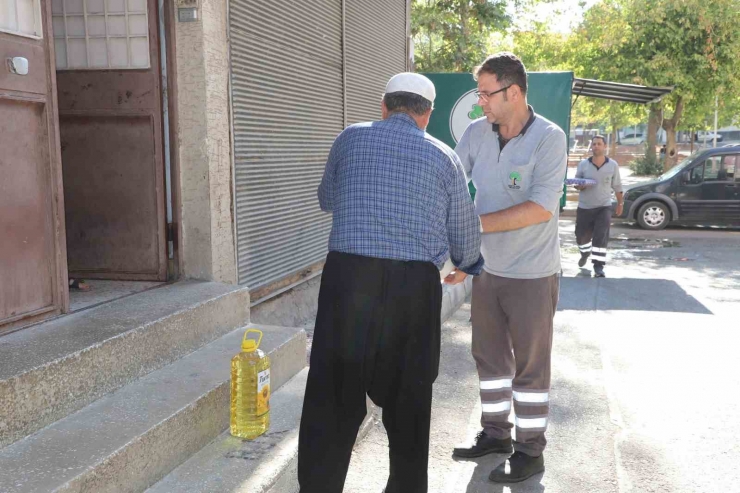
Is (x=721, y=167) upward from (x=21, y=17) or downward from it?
downward

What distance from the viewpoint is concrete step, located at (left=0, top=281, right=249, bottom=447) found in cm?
302

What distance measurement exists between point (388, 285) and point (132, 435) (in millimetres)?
1231

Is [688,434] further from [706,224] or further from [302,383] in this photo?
[706,224]

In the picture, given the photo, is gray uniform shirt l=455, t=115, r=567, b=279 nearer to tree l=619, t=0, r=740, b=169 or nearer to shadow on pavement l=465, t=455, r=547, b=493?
shadow on pavement l=465, t=455, r=547, b=493

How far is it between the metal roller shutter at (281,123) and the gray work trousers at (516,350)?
214cm

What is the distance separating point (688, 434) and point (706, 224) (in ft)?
40.3

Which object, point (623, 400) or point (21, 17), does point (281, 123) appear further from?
point (623, 400)

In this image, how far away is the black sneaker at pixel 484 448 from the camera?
13.3 feet

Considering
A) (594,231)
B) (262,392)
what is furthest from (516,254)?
(594,231)

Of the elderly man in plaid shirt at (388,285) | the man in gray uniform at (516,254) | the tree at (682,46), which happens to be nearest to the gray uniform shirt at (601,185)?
the man in gray uniform at (516,254)

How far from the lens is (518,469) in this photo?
380 centimetres

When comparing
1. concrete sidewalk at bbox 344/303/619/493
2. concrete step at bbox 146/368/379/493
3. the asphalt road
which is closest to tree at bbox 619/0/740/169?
the asphalt road

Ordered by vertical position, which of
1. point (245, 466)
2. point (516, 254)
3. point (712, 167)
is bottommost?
point (245, 466)

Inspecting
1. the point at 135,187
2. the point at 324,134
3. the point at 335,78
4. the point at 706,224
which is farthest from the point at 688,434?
the point at 706,224
